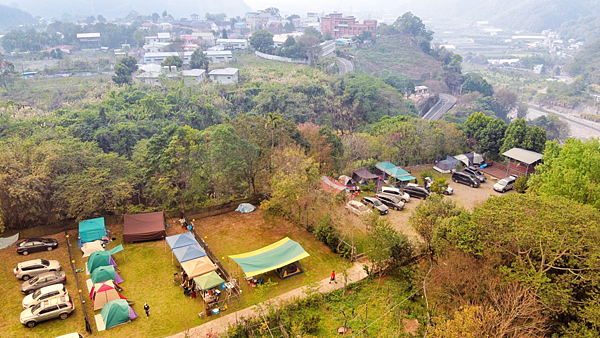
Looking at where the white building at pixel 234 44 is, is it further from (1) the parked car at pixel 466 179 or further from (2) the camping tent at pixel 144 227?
(2) the camping tent at pixel 144 227

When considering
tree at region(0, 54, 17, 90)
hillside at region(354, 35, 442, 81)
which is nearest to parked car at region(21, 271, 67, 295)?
tree at region(0, 54, 17, 90)

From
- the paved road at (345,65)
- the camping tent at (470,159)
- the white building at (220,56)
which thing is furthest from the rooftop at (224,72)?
the camping tent at (470,159)

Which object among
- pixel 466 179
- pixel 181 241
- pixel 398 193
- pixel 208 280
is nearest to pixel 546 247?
pixel 208 280

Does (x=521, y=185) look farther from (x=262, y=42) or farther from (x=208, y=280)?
(x=262, y=42)

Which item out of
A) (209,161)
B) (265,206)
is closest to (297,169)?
(265,206)

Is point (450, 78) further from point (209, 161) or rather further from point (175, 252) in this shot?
point (175, 252)
